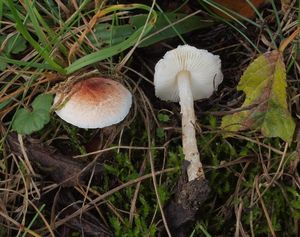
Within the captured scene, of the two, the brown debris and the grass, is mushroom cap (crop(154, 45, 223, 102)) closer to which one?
the grass

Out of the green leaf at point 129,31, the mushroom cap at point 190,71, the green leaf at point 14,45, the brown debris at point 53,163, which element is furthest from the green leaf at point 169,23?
the brown debris at point 53,163

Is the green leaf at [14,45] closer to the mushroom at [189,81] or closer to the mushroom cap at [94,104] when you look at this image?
the mushroom cap at [94,104]

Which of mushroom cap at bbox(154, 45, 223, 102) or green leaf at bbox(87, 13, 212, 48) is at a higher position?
green leaf at bbox(87, 13, 212, 48)

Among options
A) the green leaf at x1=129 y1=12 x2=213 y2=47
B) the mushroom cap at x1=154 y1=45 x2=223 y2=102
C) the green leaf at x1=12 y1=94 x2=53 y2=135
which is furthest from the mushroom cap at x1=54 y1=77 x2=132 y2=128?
the green leaf at x1=129 y1=12 x2=213 y2=47

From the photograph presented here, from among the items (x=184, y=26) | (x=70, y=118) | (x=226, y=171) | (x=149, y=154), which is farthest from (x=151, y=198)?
(x=184, y=26)

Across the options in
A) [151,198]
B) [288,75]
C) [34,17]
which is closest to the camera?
[34,17]

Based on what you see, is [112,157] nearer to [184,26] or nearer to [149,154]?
[149,154]
